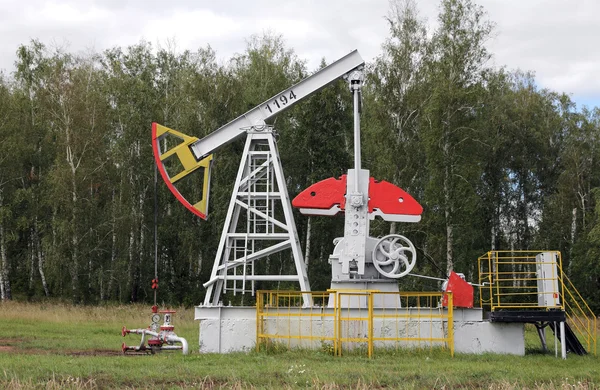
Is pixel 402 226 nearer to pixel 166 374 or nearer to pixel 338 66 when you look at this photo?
pixel 338 66

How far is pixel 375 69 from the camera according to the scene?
85.8ft

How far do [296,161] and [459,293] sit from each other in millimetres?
14722

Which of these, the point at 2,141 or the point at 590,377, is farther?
the point at 2,141

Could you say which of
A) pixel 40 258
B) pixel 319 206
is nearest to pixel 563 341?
pixel 319 206

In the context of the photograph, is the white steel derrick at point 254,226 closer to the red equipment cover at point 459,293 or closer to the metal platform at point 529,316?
the red equipment cover at point 459,293

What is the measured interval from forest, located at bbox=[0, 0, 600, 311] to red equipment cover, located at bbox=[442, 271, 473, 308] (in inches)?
395

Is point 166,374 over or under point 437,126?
under

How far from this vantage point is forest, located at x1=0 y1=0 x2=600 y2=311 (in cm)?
2498

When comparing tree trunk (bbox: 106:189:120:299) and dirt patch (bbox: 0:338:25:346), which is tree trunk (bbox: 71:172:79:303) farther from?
dirt patch (bbox: 0:338:25:346)

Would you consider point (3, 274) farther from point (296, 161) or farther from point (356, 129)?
point (356, 129)

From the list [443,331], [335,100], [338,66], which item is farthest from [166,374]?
[335,100]

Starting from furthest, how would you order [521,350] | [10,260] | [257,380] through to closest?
[10,260] < [521,350] < [257,380]

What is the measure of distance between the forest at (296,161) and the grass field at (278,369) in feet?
38.4

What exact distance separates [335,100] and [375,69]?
173 centimetres
